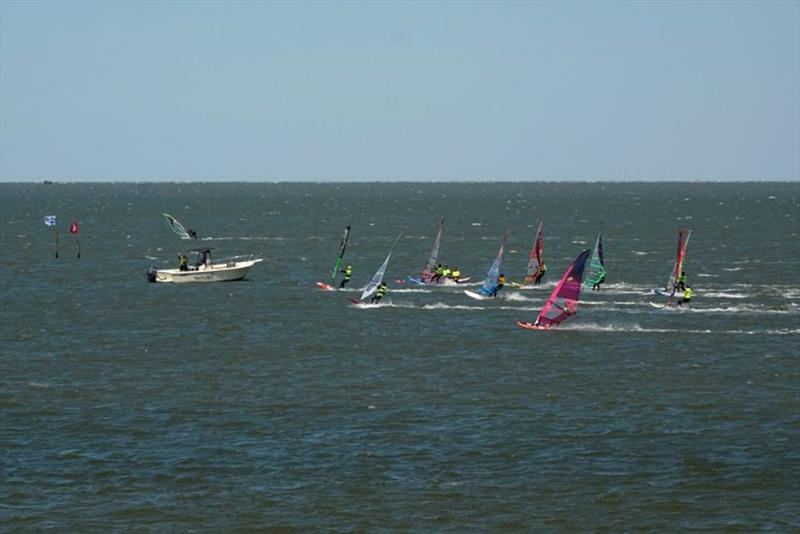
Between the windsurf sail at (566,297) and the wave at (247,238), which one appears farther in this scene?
the wave at (247,238)

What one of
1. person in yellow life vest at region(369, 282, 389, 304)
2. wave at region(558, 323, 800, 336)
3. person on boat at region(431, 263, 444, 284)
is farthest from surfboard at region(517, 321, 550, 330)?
person on boat at region(431, 263, 444, 284)

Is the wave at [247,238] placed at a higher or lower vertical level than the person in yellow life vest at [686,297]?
lower

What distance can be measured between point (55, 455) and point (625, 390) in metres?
25.9

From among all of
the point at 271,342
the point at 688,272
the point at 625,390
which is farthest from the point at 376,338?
the point at 688,272

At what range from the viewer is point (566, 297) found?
8112 centimetres

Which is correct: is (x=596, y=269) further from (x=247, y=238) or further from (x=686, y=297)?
(x=247, y=238)

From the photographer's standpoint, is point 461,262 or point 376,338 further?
point 461,262

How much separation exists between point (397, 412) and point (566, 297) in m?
26.6

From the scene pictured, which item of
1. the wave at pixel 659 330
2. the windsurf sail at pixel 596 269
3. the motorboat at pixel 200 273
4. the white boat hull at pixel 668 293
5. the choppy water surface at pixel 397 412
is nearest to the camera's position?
the choppy water surface at pixel 397 412

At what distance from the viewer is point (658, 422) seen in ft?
180

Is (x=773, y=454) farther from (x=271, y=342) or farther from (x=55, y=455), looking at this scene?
(x=271, y=342)

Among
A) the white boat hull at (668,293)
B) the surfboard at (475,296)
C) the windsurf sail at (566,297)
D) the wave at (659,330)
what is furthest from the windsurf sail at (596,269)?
the windsurf sail at (566,297)

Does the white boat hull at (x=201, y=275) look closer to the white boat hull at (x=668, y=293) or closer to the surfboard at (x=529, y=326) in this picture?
the white boat hull at (x=668, y=293)

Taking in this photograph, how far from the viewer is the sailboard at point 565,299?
79812mm
